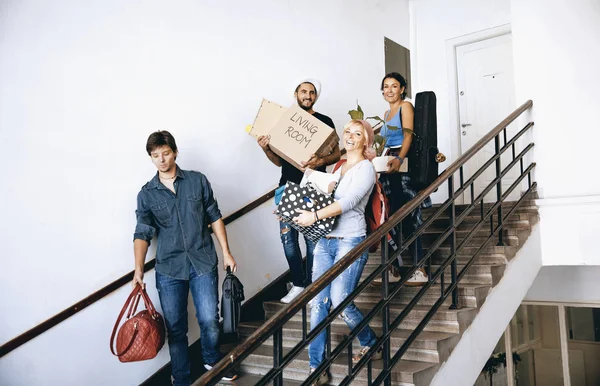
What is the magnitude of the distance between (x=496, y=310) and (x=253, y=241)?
Answer: 1.70 meters

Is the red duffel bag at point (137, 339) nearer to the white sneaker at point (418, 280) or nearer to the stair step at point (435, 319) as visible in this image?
the stair step at point (435, 319)

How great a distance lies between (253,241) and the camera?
12.3 feet

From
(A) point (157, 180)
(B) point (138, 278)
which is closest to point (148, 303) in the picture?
(B) point (138, 278)

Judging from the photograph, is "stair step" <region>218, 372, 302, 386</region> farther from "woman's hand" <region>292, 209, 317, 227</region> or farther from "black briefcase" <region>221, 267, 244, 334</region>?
"woman's hand" <region>292, 209, 317, 227</region>

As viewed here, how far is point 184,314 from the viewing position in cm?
272

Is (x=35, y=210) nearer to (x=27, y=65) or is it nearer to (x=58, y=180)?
(x=58, y=180)

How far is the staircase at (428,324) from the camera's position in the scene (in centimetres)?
243

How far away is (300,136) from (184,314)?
1160mm

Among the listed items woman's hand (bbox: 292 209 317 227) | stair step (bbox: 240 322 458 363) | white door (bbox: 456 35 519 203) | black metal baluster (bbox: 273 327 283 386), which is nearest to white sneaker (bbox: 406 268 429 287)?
stair step (bbox: 240 322 458 363)

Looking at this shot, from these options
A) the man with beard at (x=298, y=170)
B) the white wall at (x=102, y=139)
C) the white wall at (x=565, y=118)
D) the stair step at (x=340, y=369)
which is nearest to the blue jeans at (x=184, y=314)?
the stair step at (x=340, y=369)

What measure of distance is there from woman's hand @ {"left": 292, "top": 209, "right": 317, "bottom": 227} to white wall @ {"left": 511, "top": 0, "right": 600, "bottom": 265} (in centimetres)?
206

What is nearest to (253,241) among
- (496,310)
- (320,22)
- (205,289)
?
(205,289)

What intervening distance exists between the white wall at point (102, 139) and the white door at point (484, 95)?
2288 millimetres

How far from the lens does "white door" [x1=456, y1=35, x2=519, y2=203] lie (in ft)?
16.7
